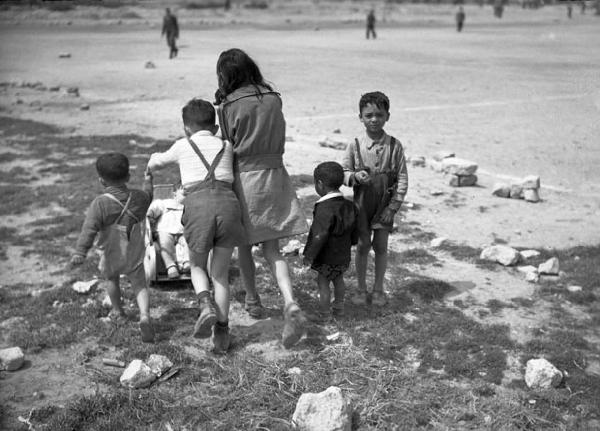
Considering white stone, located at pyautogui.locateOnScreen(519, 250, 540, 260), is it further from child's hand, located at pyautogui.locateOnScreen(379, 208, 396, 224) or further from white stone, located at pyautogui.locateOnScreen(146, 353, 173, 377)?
white stone, located at pyautogui.locateOnScreen(146, 353, 173, 377)

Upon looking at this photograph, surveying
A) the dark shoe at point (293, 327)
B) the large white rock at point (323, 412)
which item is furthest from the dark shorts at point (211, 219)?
the large white rock at point (323, 412)

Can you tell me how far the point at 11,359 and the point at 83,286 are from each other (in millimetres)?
1316

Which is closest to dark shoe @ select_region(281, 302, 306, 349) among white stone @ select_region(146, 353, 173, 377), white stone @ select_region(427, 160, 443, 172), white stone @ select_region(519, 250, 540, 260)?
white stone @ select_region(146, 353, 173, 377)

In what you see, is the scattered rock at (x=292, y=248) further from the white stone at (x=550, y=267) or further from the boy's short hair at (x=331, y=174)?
the white stone at (x=550, y=267)

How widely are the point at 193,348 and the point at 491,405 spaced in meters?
1.93

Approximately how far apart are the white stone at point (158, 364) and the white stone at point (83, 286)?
1.55 m

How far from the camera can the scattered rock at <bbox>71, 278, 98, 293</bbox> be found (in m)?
5.27

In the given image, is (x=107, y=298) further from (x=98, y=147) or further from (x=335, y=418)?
(x=98, y=147)

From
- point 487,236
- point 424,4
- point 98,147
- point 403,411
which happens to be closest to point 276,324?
point 403,411

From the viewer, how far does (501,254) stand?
5.86m

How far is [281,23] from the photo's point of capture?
1940 inches

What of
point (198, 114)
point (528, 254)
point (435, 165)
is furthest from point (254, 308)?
point (435, 165)

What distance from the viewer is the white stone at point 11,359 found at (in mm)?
4027

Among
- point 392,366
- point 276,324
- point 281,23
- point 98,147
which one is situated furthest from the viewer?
point 281,23
